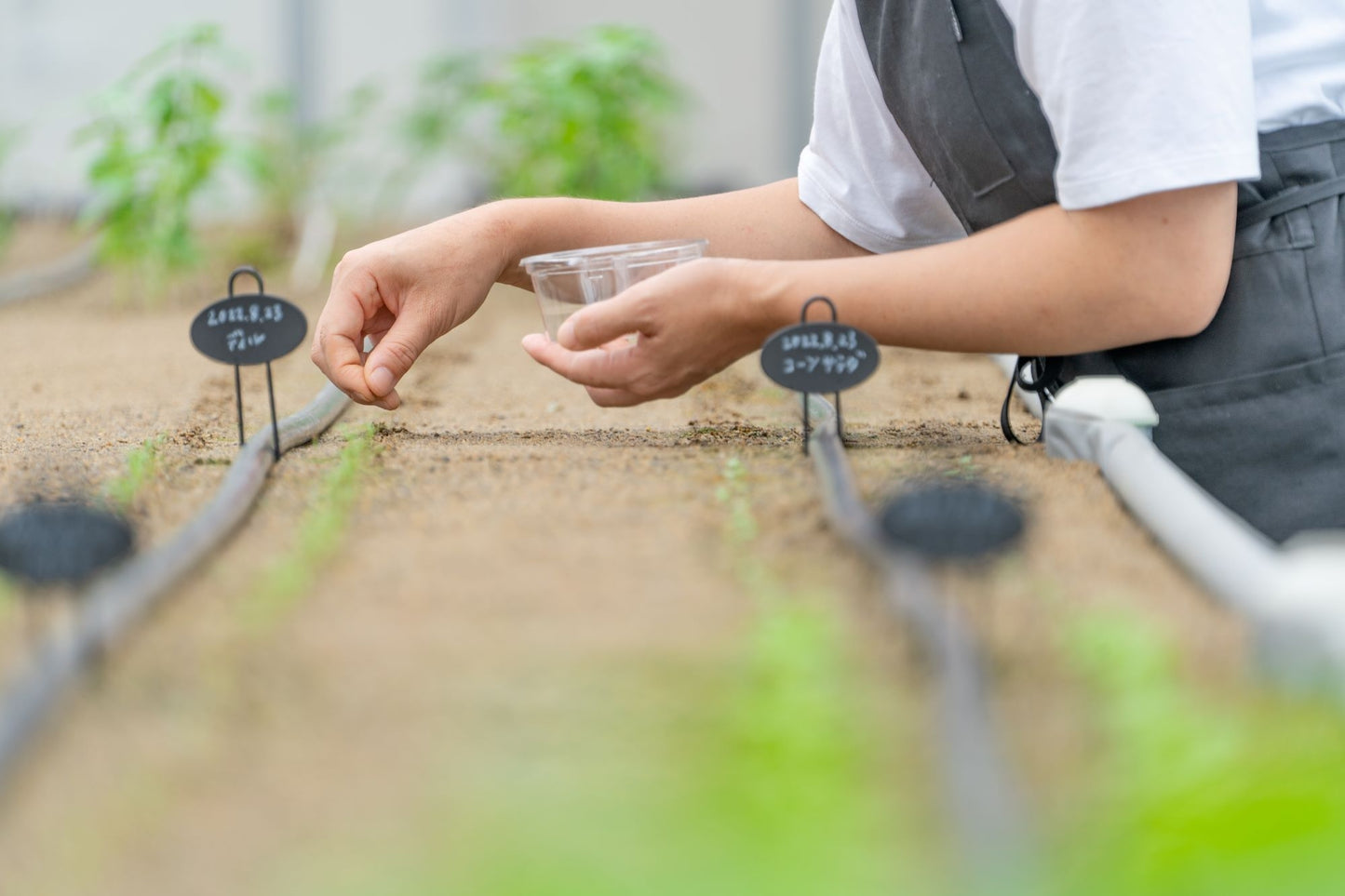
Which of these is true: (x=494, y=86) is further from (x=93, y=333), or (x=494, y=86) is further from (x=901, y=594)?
(x=901, y=594)

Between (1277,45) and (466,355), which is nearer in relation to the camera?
(1277,45)

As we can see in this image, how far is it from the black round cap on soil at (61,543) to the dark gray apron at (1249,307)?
2.74ft

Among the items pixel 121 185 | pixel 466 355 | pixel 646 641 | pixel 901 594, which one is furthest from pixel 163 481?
pixel 121 185

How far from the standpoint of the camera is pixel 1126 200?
41.6 inches

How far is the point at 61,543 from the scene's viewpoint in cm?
74

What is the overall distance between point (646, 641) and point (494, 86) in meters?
3.49

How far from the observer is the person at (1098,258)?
1.03m

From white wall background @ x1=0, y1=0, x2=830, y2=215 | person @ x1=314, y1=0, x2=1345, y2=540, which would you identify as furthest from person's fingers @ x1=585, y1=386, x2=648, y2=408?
white wall background @ x1=0, y1=0, x2=830, y2=215

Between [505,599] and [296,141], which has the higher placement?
[296,141]

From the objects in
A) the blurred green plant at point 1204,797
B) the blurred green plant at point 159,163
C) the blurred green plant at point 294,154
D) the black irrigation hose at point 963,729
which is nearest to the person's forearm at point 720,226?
the black irrigation hose at point 963,729

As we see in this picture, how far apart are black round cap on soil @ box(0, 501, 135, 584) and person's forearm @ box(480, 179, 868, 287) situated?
2.56 feet

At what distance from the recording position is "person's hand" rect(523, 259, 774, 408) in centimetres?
116

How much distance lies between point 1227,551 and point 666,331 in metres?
0.52

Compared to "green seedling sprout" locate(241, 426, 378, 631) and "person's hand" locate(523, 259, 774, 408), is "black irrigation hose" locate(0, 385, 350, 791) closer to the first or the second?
"green seedling sprout" locate(241, 426, 378, 631)
